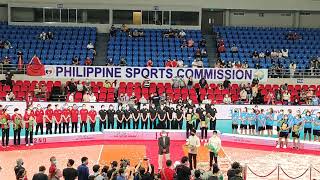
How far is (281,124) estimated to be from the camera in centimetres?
2227

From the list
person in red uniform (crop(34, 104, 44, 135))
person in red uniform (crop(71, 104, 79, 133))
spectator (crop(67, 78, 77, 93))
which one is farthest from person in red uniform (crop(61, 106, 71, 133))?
spectator (crop(67, 78, 77, 93))

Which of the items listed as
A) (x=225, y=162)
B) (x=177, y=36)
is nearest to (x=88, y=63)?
(x=177, y=36)

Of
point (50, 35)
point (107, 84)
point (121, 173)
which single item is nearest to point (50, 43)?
point (50, 35)

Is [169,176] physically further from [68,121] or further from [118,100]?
[118,100]

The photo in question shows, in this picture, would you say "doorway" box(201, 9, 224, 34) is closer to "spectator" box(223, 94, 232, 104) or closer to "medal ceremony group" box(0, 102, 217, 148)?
"spectator" box(223, 94, 232, 104)

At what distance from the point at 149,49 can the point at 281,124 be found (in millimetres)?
15747

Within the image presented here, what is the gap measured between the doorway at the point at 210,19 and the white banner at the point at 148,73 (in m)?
10.6

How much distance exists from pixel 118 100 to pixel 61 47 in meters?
8.92

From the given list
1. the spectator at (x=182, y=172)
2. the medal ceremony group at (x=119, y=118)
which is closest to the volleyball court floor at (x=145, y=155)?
the medal ceremony group at (x=119, y=118)

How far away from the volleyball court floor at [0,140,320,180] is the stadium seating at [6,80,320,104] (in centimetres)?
687

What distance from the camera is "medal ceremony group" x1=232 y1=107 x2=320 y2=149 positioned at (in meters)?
22.3

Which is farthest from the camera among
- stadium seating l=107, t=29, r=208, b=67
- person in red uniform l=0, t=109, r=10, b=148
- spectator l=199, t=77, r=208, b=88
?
stadium seating l=107, t=29, r=208, b=67

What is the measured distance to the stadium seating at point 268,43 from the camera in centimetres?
3553

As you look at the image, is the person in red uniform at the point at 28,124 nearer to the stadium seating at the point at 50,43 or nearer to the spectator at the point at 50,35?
the stadium seating at the point at 50,43
